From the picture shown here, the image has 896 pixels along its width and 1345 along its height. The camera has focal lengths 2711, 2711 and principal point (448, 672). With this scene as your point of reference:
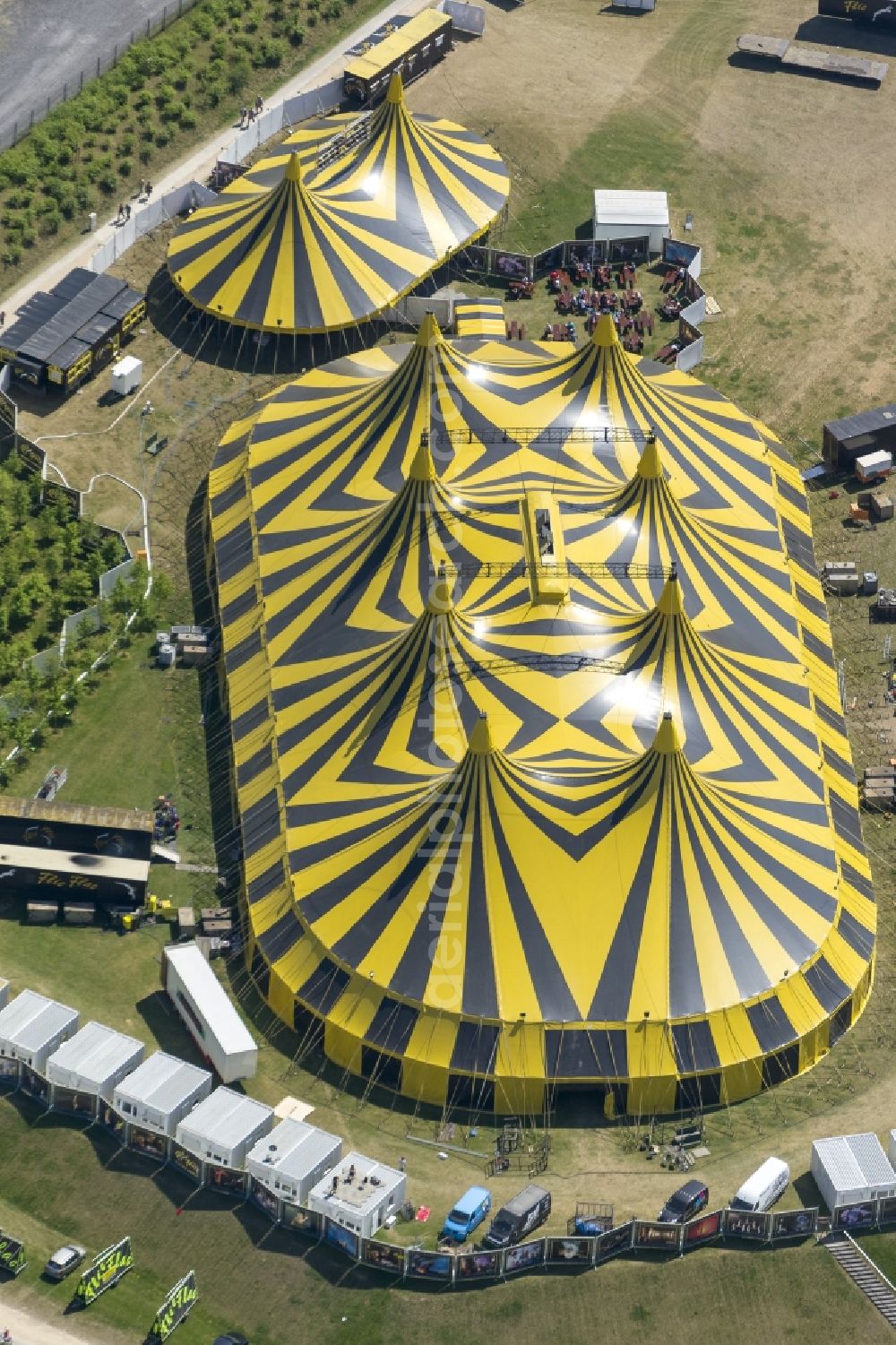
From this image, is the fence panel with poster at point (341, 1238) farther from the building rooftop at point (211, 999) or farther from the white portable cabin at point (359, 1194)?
the building rooftop at point (211, 999)

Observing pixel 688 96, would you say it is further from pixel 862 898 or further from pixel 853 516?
pixel 862 898

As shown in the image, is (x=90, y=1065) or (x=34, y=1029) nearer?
(x=90, y=1065)

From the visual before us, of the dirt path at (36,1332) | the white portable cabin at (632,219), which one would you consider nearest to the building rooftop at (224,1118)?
the dirt path at (36,1332)

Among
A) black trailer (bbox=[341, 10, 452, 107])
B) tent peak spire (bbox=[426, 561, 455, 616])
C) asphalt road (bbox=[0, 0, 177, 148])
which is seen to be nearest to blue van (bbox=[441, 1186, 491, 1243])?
tent peak spire (bbox=[426, 561, 455, 616])

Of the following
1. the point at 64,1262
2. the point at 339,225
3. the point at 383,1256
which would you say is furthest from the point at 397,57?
the point at 64,1262

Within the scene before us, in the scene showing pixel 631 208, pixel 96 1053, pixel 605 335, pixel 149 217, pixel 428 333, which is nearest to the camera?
pixel 96 1053

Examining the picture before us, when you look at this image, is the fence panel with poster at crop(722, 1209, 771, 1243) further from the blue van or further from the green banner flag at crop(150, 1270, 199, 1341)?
the green banner flag at crop(150, 1270, 199, 1341)

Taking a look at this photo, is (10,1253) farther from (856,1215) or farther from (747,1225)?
(856,1215)
